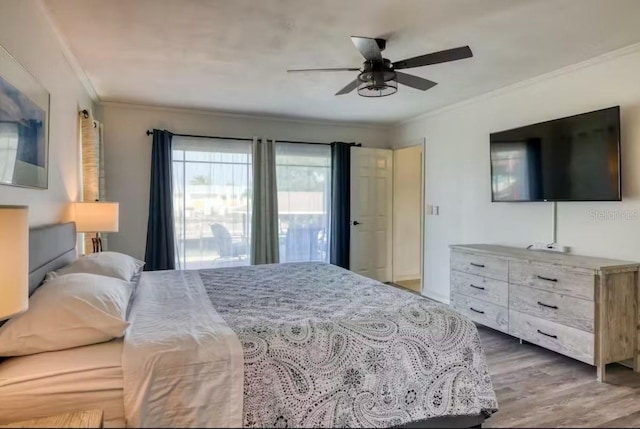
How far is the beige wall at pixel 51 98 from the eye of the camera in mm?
1957

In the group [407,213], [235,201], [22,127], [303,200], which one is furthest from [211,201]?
[407,213]

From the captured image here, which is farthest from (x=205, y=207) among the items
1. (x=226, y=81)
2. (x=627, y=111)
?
(x=627, y=111)

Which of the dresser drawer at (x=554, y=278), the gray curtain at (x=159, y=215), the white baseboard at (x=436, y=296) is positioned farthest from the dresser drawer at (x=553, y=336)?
the gray curtain at (x=159, y=215)

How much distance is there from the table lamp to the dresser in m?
3.43

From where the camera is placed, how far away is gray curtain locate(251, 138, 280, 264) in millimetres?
5195

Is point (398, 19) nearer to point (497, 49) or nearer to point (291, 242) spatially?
point (497, 49)

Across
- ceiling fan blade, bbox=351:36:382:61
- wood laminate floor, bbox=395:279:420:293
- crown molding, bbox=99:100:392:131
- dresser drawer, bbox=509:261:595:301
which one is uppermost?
crown molding, bbox=99:100:392:131

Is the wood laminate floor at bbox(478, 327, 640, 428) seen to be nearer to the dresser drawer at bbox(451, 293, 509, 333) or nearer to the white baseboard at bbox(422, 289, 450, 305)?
the dresser drawer at bbox(451, 293, 509, 333)

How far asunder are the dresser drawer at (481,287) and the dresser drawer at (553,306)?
0.09 metres

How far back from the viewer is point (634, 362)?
2.92 meters

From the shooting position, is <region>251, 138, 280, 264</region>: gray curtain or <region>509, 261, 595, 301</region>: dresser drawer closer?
<region>509, 261, 595, 301</region>: dresser drawer

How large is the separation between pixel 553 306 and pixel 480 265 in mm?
788

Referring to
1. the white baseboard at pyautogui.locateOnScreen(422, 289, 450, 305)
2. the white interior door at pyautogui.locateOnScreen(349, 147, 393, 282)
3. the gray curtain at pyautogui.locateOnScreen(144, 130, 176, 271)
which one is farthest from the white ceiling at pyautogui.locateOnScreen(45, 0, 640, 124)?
the white baseboard at pyautogui.locateOnScreen(422, 289, 450, 305)

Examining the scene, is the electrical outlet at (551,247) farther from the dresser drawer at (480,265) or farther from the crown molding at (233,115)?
the crown molding at (233,115)
